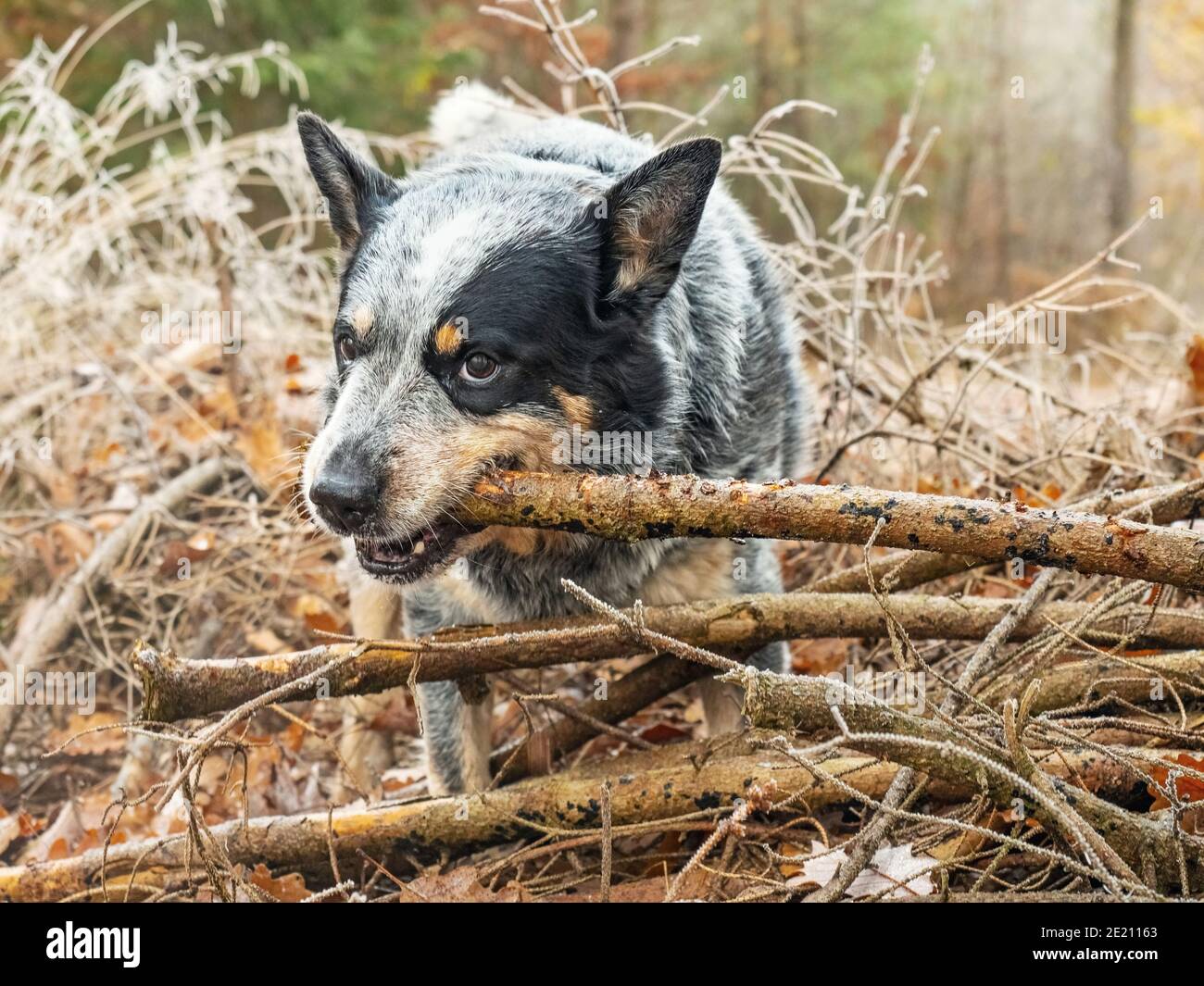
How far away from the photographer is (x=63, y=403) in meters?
5.51

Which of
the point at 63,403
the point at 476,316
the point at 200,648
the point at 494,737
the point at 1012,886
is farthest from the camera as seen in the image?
the point at 63,403

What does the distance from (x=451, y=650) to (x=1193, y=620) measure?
1820 mm

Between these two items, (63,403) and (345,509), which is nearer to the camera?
(345,509)

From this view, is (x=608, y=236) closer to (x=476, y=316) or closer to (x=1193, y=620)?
(x=476, y=316)

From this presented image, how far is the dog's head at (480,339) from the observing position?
2.89m

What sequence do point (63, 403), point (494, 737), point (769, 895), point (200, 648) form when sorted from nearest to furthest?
point (769, 895), point (494, 737), point (200, 648), point (63, 403)

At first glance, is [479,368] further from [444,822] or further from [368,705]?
[368,705]

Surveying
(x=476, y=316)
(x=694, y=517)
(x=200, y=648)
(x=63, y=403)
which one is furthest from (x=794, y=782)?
(x=63, y=403)

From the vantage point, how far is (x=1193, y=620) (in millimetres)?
3014

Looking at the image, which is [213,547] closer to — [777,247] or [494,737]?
[494,737]

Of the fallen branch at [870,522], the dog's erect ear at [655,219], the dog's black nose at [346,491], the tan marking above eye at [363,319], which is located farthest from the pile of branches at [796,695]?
the dog's erect ear at [655,219]

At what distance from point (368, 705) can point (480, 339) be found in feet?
6.39

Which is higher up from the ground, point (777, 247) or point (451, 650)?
point (777, 247)

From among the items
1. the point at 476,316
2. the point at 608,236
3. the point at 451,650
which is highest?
the point at 608,236
